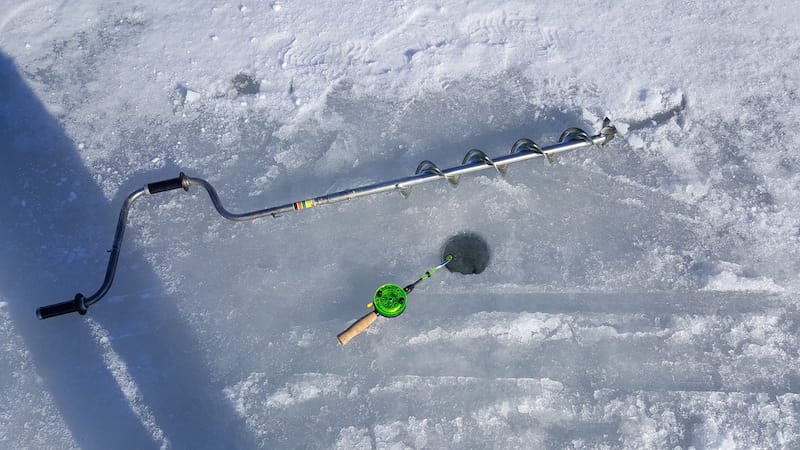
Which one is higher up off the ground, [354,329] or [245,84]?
[245,84]

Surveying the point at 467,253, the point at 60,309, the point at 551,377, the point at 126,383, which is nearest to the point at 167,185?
the point at 60,309

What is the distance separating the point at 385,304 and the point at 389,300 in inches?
1.1

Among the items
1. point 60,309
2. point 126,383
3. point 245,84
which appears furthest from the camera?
point 245,84

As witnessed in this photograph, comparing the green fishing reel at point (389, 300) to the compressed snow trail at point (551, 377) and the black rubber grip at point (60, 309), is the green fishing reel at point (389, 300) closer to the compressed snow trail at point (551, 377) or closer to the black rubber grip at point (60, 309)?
the compressed snow trail at point (551, 377)

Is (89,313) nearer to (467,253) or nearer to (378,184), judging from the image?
(378,184)

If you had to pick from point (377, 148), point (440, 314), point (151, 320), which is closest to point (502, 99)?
point (377, 148)

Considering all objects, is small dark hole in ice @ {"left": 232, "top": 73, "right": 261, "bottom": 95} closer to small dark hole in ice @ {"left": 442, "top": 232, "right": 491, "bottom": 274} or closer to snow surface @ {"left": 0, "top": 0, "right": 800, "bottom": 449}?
snow surface @ {"left": 0, "top": 0, "right": 800, "bottom": 449}

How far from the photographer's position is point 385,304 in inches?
97.6

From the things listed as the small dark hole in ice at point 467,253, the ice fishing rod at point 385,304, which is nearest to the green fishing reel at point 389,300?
the ice fishing rod at point 385,304

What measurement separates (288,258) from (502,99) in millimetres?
1306

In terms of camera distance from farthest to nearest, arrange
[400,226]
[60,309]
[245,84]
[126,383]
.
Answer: [245,84] < [400,226] < [126,383] < [60,309]

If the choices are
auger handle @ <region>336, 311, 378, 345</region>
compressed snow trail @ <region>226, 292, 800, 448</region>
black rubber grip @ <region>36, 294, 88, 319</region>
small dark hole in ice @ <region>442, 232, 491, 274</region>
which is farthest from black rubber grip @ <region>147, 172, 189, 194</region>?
small dark hole in ice @ <region>442, 232, 491, 274</region>

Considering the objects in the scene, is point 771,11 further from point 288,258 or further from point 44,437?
point 44,437

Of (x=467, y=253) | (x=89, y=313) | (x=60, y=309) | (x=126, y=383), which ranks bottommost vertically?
(x=126, y=383)
